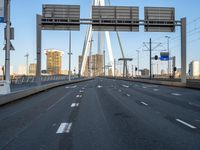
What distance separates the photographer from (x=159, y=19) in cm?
4622

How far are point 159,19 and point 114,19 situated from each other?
5.83 metres

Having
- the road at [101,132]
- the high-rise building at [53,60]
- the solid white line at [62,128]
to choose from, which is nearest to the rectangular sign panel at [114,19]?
the road at [101,132]

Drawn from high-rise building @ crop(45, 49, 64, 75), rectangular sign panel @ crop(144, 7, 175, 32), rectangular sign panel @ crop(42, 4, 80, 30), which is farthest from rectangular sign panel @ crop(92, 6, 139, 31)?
high-rise building @ crop(45, 49, 64, 75)

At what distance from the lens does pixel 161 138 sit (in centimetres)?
956

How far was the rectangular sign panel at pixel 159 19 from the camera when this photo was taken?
46.0 meters

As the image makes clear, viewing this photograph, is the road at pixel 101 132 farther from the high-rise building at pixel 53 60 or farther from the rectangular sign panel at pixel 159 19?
the high-rise building at pixel 53 60

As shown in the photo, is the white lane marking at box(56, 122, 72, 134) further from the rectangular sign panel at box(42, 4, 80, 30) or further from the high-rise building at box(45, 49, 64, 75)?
the high-rise building at box(45, 49, 64, 75)

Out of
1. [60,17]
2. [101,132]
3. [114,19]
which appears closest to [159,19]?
[114,19]

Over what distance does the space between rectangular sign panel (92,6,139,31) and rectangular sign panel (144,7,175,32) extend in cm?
144

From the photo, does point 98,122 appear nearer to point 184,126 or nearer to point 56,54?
point 184,126

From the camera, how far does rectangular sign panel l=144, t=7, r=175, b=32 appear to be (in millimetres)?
45969

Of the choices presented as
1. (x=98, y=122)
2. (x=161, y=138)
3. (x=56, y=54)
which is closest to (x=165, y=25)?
(x=98, y=122)

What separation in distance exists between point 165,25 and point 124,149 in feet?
129

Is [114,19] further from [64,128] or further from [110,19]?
[64,128]
